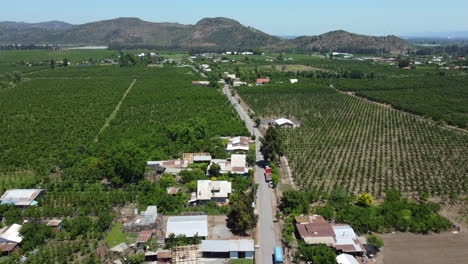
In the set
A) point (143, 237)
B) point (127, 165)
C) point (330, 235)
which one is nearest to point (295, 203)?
point (330, 235)

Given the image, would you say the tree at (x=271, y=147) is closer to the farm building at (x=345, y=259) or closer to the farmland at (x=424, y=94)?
the farm building at (x=345, y=259)

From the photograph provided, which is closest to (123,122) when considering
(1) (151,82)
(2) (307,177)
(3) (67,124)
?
(3) (67,124)

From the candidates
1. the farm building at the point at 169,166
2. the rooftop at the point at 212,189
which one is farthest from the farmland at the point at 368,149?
the farm building at the point at 169,166

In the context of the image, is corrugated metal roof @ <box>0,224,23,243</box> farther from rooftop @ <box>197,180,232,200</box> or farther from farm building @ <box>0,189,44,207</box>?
rooftop @ <box>197,180,232,200</box>

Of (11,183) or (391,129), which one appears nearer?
(11,183)

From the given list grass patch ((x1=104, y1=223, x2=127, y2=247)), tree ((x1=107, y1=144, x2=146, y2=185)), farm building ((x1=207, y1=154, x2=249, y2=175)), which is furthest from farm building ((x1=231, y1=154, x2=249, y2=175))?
grass patch ((x1=104, y1=223, x2=127, y2=247))

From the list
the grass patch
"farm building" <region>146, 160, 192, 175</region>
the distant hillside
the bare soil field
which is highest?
the distant hillside

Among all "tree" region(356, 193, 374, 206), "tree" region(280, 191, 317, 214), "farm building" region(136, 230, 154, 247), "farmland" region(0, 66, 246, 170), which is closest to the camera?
"farm building" region(136, 230, 154, 247)

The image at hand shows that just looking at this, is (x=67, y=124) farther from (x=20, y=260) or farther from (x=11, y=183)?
(x=20, y=260)
